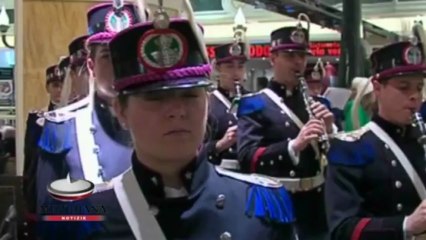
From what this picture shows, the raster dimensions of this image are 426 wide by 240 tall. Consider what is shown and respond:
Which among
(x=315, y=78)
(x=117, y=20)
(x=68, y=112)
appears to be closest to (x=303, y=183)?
(x=68, y=112)

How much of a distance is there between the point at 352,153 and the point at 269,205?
106 centimetres

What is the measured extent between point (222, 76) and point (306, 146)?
144cm

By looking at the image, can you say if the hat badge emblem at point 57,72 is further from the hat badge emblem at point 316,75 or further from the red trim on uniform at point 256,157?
the hat badge emblem at point 316,75

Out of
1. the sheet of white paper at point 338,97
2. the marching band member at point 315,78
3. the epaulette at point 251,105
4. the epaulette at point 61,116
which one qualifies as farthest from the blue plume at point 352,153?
the marching band member at point 315,78

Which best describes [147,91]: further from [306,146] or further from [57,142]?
[306,146]

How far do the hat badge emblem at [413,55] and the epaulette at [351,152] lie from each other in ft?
0.96

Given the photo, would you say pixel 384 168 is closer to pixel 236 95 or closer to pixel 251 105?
pixel 251 105

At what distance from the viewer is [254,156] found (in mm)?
3570

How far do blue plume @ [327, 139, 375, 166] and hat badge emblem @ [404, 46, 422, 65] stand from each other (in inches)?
11.8

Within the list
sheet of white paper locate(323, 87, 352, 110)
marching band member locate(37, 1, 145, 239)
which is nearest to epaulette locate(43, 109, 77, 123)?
marching band member locate(37, 1, 145, 239)

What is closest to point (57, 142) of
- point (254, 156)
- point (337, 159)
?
point (337, 159)

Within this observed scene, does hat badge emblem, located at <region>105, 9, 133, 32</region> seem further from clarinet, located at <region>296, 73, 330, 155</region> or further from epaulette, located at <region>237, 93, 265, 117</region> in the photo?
epaulette, located at <region>237, 93, 265, 117</region>

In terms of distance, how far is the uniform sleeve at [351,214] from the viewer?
7.46 ft

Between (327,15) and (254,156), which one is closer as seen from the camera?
(254,156)
